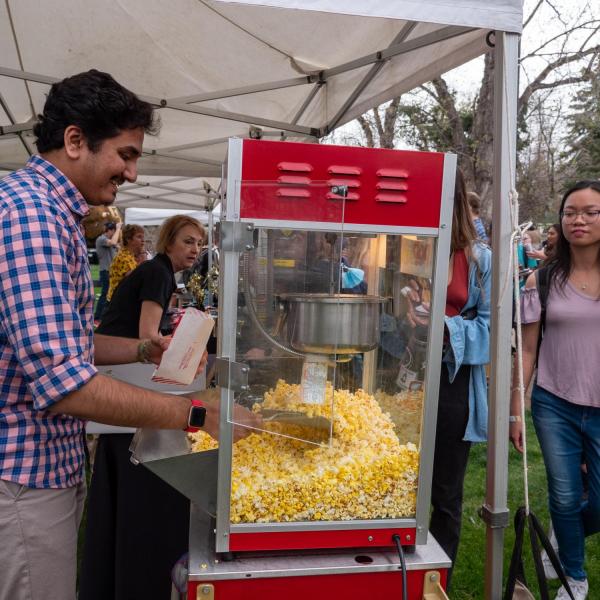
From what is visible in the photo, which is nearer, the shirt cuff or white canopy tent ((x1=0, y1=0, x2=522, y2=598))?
the shirt cuff

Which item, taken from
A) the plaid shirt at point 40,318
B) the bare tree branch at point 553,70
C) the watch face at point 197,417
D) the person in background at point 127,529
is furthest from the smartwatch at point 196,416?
the bare tree branch at point 553,70

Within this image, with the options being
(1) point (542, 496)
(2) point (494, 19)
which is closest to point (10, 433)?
(2) point (494, 19)

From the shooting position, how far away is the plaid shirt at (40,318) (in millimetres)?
1112

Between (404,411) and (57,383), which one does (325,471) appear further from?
(57,383)

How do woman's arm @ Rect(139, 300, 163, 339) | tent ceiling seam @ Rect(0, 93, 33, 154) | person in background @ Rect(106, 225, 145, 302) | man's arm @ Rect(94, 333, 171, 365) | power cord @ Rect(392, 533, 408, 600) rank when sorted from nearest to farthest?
power cord @ Rect(392, 533, 408, 600)
man's arm @ Rect(94, 333, 171, 365)
woman's arm @ Rect(139, 300, 163, 339)
tent ceiling seam @ Rect(0, 93, 33, 154)
person in background @ Rect(106, 225, 145, 302)

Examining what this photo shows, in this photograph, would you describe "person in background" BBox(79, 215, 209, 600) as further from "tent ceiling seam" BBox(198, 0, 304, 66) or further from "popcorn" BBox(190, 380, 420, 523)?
"tent ceiling seam" BBox(198, 0, 304, 66)

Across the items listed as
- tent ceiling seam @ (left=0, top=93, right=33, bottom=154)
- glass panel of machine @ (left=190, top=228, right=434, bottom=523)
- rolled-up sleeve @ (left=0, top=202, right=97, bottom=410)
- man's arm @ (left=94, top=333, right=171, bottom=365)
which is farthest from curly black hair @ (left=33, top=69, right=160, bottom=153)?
tent ceiling seam @ (left=0, top=93, right=33, bottom=154)

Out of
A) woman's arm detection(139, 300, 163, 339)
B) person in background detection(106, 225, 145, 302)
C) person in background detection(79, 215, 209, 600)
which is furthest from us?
person in background detection(106, 225, 145, 302)

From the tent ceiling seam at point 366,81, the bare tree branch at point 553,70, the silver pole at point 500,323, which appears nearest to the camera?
the silver pole at point 500,323

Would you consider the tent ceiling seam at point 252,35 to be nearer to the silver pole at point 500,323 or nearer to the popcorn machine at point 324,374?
the silver pole at point 500,323

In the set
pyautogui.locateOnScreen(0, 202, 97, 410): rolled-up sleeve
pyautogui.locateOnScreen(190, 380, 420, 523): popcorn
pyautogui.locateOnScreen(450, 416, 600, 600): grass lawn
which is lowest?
pyautogui.locateOnScreen(450, 416, 600, 600): grass lawn

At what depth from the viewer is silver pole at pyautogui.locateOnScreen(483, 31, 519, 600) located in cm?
151

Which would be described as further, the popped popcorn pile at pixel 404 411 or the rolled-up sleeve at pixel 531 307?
the rolled-up sleeve at pixel 531 307

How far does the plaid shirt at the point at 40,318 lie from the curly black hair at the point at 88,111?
8cm
